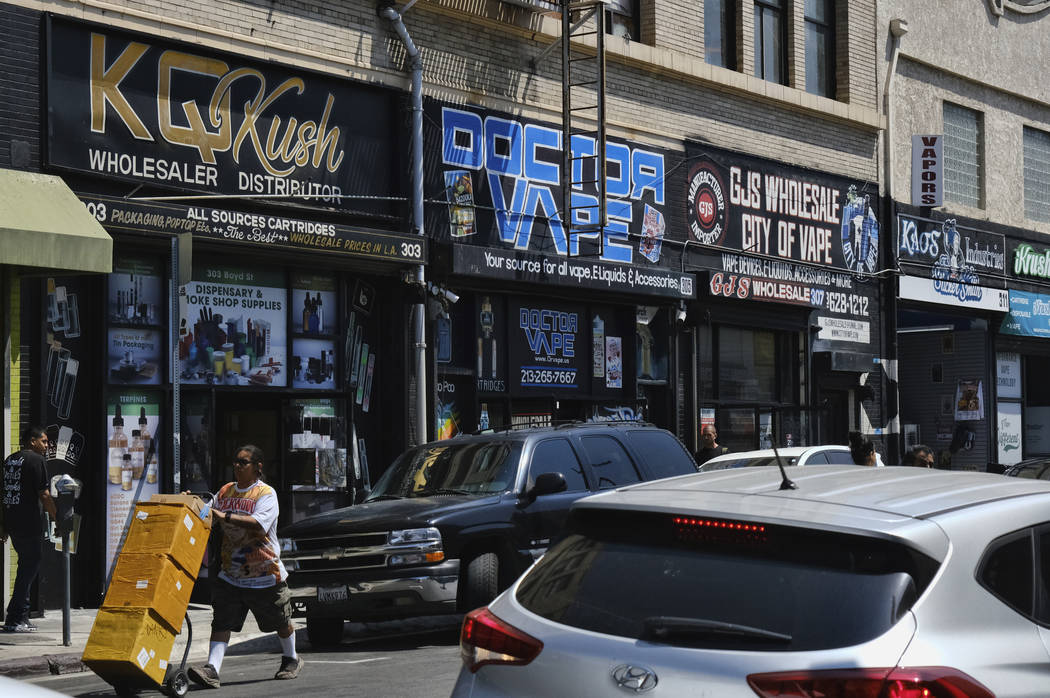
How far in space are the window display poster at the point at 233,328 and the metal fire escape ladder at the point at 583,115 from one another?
5027mm

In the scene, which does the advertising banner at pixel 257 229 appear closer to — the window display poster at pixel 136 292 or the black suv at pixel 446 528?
the window display poster at pixel 136 292

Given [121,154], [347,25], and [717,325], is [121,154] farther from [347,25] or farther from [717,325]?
[717,325]

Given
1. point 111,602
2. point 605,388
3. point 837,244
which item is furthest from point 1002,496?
point 837,244

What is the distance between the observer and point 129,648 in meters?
9.47

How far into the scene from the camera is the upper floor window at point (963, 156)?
29.6 m

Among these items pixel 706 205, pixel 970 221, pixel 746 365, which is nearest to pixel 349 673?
pixel 706 205

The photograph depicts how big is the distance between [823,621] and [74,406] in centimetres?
1264

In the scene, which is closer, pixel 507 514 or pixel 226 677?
pixel 226 677

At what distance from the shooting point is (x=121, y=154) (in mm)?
15477

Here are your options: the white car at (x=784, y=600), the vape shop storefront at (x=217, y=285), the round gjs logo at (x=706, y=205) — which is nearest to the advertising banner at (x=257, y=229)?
the vape shop storefront at (x=217, y=285)

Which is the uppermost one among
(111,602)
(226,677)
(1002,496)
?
(1002,496)

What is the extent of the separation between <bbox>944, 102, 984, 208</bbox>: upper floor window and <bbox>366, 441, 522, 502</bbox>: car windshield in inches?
740

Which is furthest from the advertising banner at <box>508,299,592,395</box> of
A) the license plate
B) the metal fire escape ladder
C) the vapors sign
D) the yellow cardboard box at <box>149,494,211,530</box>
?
the yellow cardboard box at <box>149,494,211,530</box>

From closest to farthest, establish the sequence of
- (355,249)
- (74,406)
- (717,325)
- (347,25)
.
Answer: (74,406), (355,249), (347,25), (717,325)
